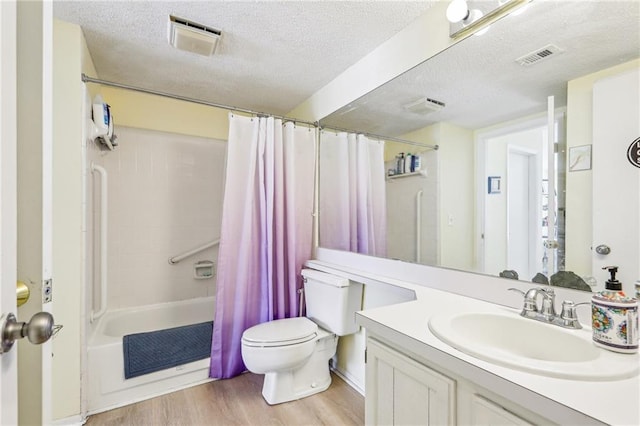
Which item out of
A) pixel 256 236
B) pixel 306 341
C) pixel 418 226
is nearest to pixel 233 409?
pixel 306 341

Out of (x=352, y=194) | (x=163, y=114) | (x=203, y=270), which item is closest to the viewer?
(x=352, y=194)

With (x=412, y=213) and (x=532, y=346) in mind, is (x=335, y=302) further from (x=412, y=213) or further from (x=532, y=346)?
(x=532, y=346)

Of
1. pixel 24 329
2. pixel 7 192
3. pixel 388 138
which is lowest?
pixel 24 329

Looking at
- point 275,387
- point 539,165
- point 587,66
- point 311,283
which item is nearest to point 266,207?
point 311,283

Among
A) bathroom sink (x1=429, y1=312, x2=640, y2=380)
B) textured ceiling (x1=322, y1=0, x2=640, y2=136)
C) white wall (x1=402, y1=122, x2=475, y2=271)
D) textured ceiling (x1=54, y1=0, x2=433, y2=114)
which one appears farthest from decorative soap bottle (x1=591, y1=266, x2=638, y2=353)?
textured ceiling (x1=54, y1=0, x2=433, y2=114)

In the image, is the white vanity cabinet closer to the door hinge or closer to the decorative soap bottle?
the decorative soap bottle

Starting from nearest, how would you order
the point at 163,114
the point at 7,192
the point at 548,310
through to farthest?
the point at 7,192
the point at 548,310
the point at 163,114

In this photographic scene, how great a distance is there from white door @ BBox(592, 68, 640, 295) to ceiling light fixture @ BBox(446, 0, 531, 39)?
1.62ft

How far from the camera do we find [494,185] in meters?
1.35

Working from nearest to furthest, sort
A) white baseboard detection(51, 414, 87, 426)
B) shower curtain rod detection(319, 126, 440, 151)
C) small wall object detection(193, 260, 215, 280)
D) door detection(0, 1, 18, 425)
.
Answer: door detection(0, 1, 18, 425) → white baseboard detection(51, 414, 87, 426) → shower curtain rod detection(319, 126, 440, 151) → small wall object detection(193, 260, 215, 280)

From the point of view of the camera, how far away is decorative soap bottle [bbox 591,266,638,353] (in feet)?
2.44

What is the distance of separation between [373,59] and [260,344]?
185 centimetres

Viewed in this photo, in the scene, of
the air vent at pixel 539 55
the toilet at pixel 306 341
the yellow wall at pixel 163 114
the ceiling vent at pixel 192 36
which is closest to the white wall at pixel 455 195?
the air vent at pixel 539 55

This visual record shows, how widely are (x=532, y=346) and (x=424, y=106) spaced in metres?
1.27
